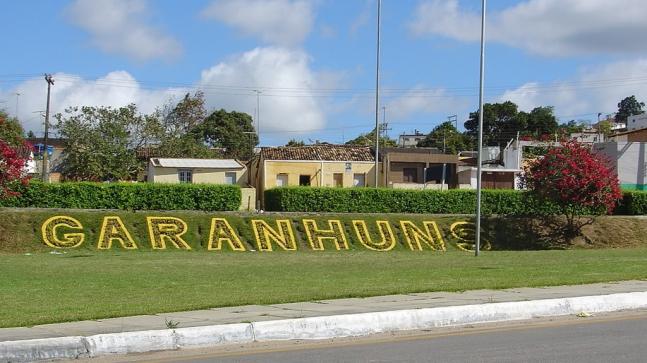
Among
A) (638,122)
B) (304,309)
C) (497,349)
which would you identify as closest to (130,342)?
(304,309)

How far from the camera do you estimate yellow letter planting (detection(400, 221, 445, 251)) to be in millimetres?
38750

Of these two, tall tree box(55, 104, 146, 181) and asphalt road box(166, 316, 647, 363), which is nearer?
asphalt road box(166, 316, 647, 363)

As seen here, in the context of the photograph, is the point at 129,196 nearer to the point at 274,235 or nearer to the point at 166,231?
the point at 166,231

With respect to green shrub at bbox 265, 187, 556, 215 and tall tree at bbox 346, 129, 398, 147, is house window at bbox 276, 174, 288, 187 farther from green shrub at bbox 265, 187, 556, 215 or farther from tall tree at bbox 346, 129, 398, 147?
tall tree at bbox 346, 129, 398, 147

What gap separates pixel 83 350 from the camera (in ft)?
29.3

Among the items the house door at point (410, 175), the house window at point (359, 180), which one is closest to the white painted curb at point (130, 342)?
the house window at point (359, 180)

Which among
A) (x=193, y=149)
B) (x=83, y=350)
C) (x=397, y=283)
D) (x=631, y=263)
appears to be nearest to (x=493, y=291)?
(x=397, y=283)

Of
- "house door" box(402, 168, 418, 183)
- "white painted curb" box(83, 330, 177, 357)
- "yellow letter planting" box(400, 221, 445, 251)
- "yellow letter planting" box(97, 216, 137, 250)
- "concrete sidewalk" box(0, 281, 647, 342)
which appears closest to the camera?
"white painted curb" box(83, 330, 177, 357)

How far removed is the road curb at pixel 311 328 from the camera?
8859mm

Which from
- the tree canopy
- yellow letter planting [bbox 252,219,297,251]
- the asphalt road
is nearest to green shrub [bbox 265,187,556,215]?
yellow letter planting [bbox 252,219,297,251]

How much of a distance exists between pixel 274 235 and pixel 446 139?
2900 inches

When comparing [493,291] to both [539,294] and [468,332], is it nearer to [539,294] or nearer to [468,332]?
[539,294]

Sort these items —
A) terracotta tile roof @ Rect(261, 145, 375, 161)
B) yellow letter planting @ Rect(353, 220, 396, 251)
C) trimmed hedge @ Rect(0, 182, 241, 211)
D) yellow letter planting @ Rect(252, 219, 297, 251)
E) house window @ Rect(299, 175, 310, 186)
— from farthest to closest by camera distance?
terracotta tile roof @ Rect(261, 145, 375, 161) → house window @ Rect(299, 175, 310, 186) → trimmed hedge @ Rect(0, 182, 241, 211) → yellow letter planting @ Rect(353, 220, 396, 251) → yellow letter planting @ Rect(252, 219, 297, 251)

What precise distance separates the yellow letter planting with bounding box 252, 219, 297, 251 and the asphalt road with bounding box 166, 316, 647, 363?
1023 inches
